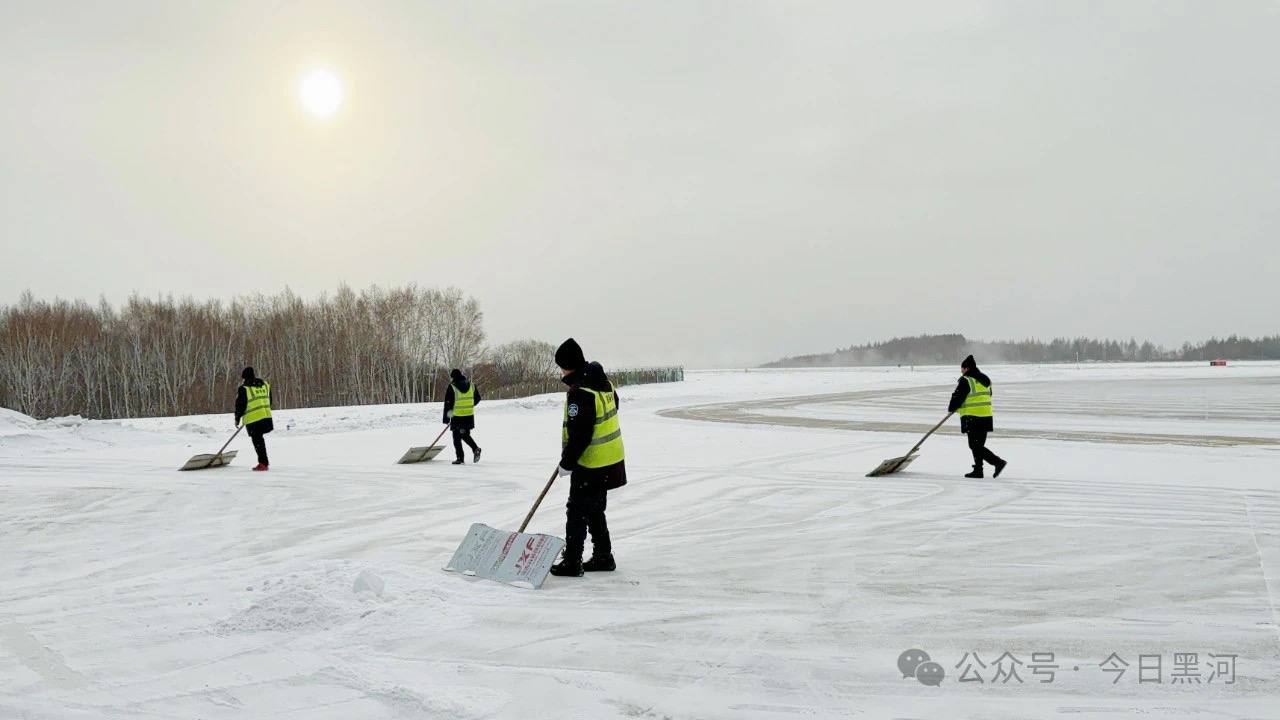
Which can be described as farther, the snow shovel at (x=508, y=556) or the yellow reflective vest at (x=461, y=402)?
the yellow reflective vest at (x=461, y=402)

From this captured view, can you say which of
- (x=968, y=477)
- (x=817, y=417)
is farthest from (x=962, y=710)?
(x=817, y=417)

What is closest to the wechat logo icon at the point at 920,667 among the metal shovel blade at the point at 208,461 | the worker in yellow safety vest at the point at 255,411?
the worker in yellow safety vest at the point at 255,411

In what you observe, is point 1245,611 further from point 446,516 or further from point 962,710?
point 446,516

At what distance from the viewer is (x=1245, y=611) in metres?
5.09

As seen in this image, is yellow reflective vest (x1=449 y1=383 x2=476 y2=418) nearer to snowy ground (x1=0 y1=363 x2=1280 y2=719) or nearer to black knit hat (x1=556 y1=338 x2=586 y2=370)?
snowy ground (x1=0 y1=363 x2=1280 y2=719)

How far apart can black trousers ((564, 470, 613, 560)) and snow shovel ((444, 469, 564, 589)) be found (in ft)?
0.69

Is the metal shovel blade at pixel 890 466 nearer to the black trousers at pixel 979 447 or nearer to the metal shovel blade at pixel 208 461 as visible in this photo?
the black trousers at pixel 979 447

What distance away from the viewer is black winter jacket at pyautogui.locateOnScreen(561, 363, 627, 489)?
6086 mm

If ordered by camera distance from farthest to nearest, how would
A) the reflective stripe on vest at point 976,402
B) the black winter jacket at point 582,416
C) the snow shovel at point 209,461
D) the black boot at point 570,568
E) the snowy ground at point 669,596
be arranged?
the snow shovel at point 209,461, the reflective stripe on vest at point 976,402, the black boot at point 570,568, the black winter jacket at point 582,416, the snowy ground at point 669,596

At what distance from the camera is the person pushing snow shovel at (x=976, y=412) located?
1153cm

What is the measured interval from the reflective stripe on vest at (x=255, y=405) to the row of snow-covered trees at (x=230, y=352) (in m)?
43.2

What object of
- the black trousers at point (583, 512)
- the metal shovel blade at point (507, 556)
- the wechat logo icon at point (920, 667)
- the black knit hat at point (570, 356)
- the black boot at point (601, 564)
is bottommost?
the wechat logo icon at point (920, 667)

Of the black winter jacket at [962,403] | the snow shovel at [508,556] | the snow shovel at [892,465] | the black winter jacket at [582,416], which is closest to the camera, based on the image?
the snow shovel at [508,556]

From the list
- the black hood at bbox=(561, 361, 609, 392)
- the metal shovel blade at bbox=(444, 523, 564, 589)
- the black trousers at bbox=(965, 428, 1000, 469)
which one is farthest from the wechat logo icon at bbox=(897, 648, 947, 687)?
the black trousers at bbox=(965, 428, 1000, 469)
